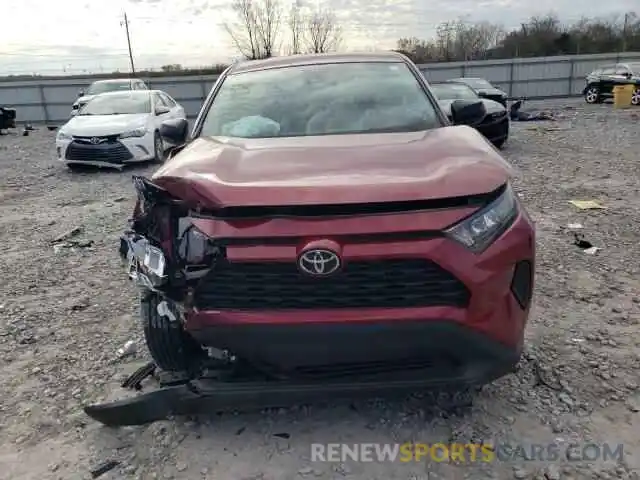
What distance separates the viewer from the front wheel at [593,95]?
23.2 m

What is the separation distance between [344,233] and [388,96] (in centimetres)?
173

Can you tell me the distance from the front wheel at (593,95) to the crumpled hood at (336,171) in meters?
23.8

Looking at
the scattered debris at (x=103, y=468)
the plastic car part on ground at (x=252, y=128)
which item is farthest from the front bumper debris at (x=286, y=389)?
the plastic car part on ground at (x=252, y=128)

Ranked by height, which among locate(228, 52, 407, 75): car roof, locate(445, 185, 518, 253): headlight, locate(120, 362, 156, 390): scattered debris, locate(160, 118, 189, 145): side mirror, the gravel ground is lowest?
the gravel ground

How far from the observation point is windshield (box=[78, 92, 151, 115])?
1074 cm

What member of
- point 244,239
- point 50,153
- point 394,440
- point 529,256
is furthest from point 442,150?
point 50,153

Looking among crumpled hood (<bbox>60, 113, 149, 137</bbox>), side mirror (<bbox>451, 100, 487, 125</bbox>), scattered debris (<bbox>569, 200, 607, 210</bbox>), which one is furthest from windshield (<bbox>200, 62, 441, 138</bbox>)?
crumpled hood (<bbox>60, 113, 149, 137</bbox>)

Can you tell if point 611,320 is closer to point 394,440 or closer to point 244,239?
point 394,440

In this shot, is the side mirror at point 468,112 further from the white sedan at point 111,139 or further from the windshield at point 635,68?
the windshield at point 635,68

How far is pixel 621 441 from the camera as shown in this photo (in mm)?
2352

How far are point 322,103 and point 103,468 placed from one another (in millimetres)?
2276

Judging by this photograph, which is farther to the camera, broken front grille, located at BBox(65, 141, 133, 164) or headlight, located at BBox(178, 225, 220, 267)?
broken front grille, located at BBox(65, 141, 133, 164)

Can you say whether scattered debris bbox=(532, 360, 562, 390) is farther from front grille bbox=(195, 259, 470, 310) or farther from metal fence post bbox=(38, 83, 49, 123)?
metal fence post bbox=(38, 83, 49, 123)

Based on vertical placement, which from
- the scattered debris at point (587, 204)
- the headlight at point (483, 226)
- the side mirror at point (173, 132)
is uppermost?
the side mirror at point (173, 132)
